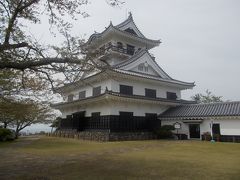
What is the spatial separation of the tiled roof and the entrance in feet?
3.89

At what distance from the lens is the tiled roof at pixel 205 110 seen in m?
20.3

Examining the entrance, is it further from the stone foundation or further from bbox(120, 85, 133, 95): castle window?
bbox(120, 85, 133, 95): castle window

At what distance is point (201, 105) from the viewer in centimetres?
2398

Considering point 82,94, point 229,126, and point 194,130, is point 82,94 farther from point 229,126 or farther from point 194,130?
point 229,126

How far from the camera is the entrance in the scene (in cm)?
2246

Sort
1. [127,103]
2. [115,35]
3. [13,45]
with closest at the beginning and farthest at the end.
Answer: [13,45], [127,103], [115,35]

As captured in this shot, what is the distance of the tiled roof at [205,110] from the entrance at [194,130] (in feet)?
3.89

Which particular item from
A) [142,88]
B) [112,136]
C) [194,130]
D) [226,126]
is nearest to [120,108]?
[112,136]

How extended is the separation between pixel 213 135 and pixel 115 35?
15.7m

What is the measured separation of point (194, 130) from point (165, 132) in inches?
Answer: 116

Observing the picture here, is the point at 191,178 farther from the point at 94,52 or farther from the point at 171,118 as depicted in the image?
the point at 171,118

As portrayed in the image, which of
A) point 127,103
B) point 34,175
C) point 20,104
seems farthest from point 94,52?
point 127,103

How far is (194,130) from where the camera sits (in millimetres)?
22859

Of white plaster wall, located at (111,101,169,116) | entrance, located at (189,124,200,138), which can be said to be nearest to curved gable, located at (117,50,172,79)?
white plaster wall, located at (111,101,169,116)
